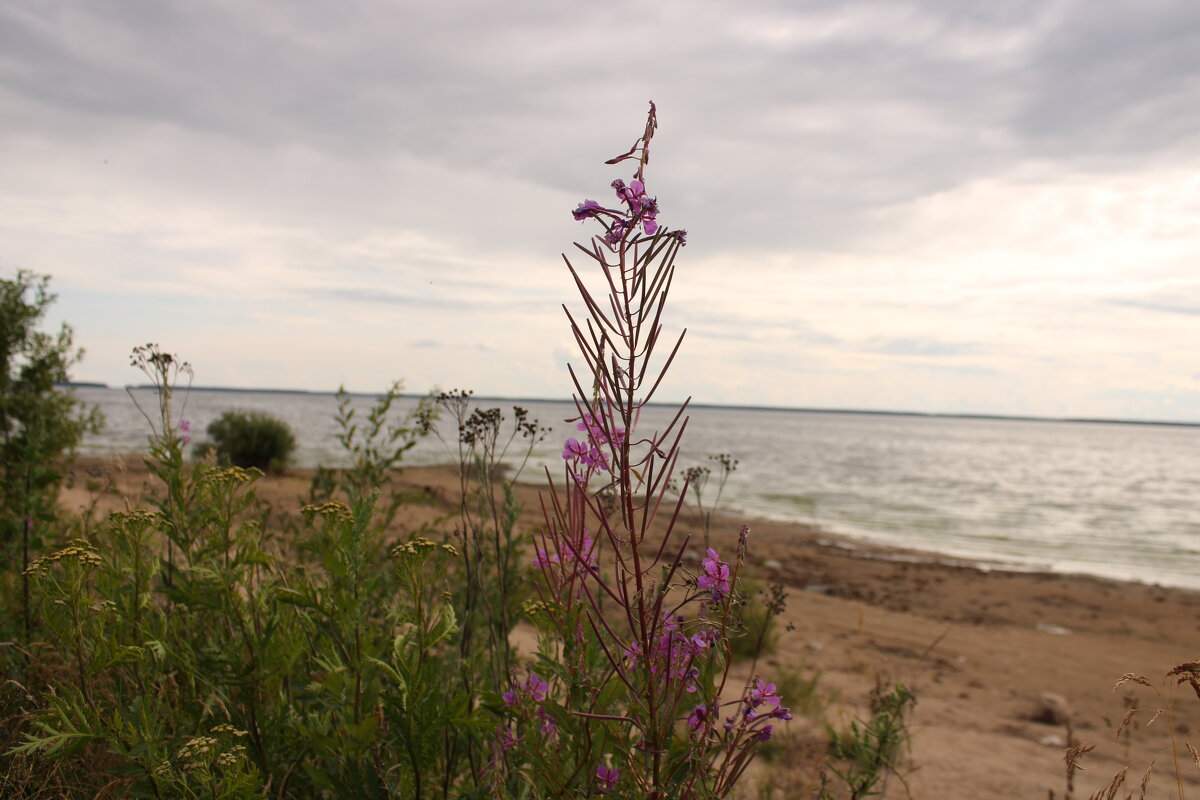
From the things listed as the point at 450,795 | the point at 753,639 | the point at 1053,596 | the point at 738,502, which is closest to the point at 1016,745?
the point at 753,639

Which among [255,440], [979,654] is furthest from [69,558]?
[255,440]

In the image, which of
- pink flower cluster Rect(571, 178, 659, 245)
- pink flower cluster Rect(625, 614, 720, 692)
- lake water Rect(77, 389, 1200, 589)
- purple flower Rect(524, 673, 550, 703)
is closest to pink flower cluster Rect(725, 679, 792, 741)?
pink flower cluster Rect(625, 614, 720, 692)

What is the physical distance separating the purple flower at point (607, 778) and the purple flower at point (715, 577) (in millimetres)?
574

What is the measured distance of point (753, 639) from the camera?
26.7ft

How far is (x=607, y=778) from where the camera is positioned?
188 cm

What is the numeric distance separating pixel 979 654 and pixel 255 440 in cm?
2057

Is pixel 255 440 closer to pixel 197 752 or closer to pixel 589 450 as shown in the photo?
pixel 197 752

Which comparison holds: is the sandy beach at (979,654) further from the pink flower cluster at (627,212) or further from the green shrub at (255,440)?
the green shrub at (255,440)

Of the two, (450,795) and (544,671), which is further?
(450,795)

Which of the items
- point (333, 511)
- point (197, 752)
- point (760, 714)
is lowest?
point (197, 752)

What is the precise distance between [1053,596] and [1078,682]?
5471 millimetres

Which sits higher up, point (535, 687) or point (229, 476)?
point (229, 476)

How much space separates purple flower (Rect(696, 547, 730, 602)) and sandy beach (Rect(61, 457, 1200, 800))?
53.0 inches

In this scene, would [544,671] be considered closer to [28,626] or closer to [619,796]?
[619,796]
